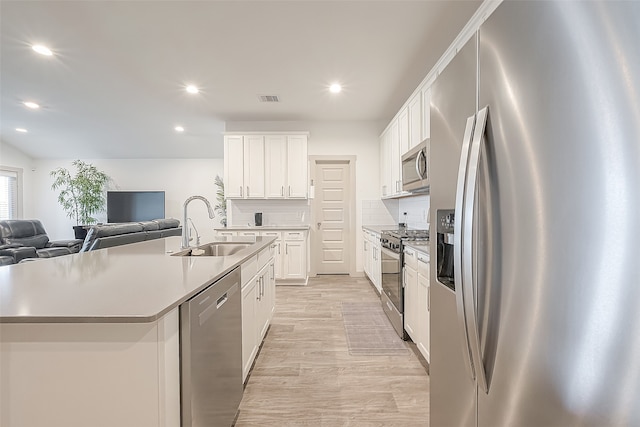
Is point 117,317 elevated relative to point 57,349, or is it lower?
elevated

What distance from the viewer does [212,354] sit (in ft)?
4.10

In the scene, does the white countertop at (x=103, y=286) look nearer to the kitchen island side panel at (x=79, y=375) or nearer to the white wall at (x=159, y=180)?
the kitchen island side panel at (x=79, y=375)

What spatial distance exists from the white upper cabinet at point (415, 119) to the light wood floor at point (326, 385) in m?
2.11

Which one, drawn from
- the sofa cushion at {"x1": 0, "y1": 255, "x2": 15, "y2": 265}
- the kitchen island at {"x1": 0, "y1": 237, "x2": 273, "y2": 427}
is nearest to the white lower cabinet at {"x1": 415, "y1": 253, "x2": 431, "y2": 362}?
the kitchen island at {"x1": 0, "y1": 237, "x2": 273, "y2": 427}

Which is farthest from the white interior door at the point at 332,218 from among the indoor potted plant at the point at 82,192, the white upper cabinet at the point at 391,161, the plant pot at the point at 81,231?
the indoor potted plant at the point at 82,192

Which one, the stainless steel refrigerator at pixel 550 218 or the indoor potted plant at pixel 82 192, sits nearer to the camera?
the stainless steel refrigerator at pixel 550 218

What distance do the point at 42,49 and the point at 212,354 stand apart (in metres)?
4.10

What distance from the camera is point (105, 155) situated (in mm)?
7516

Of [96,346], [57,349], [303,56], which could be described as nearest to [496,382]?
[96,346]

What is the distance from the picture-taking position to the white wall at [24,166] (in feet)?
23.3

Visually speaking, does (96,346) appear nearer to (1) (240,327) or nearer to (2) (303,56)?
(1) (240,327)

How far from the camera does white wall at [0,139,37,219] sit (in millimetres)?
7090

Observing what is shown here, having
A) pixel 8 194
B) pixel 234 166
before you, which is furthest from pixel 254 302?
pixel 8 194

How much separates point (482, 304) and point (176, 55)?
147 inches
